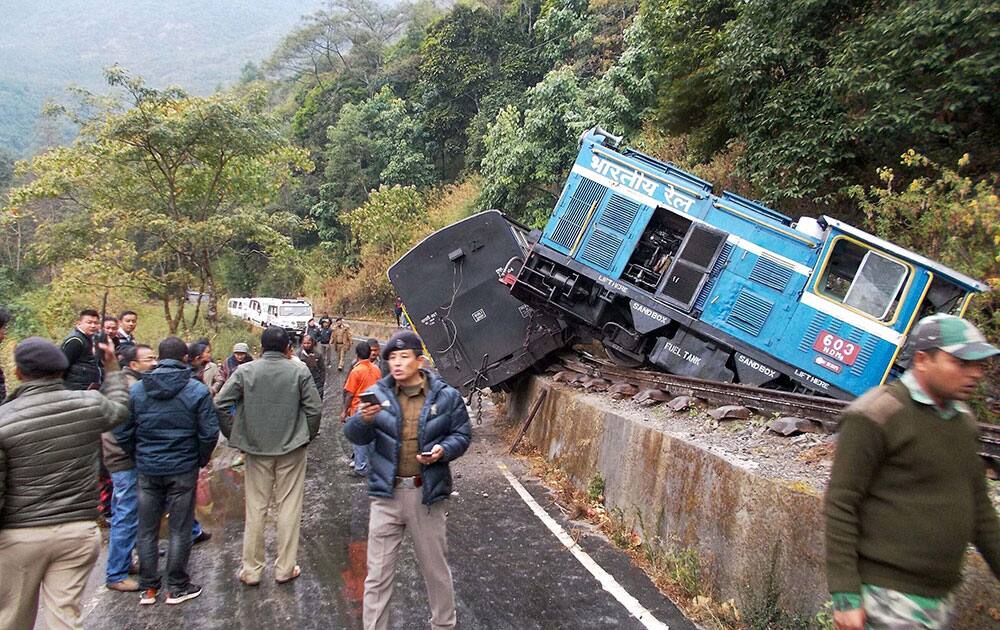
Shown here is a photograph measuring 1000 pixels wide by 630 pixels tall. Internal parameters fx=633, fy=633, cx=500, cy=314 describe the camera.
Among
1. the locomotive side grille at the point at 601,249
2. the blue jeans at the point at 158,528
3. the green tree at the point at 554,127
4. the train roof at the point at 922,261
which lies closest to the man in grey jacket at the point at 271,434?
the blue jeans at the point at 158,528

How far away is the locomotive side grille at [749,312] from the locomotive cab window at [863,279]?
0.79m

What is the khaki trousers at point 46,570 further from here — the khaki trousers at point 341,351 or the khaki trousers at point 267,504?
the khaki trousers at point 341,351

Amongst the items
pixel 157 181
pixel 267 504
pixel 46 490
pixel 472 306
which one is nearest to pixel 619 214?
pixel 472 306

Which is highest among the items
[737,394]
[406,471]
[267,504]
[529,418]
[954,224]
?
[954,224]

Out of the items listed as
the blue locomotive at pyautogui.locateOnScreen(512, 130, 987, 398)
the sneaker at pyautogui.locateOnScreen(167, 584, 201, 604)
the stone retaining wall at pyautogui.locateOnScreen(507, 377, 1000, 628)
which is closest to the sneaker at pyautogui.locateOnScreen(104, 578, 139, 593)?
the sneaker at pyautogui.locateOnScreen(167, 584, 201, 604)

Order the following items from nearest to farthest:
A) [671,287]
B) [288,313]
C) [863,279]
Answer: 1. [863,279]
2. [671,287]
3. [288,313]

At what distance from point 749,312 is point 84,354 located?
27.4ft

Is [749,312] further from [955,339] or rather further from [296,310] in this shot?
[296,310]

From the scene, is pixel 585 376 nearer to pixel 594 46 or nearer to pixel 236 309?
pixel 594 46

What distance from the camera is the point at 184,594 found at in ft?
15.9

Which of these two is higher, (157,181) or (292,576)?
(157,181)

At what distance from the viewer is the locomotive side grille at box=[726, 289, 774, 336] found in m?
9.26

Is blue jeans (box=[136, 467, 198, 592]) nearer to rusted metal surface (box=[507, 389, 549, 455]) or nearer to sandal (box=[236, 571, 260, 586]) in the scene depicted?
sandal (box=[236, 571, 260, 586])

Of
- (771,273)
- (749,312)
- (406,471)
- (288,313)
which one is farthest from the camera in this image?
(288,313)
